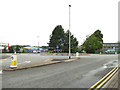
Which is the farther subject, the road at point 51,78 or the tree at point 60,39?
the tree at point 60,39

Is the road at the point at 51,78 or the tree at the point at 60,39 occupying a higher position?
the tree at the point at 60,39

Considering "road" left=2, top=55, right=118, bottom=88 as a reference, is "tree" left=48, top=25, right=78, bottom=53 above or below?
above

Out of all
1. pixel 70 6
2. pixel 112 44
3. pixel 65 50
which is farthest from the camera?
pixel 112 44

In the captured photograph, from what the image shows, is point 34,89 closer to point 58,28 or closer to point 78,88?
point 78,88

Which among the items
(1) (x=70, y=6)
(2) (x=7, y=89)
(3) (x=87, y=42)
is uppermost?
(1) (x=70, y=6)

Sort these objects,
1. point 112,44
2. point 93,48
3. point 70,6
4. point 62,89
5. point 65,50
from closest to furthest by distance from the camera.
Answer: point 62,89 < point 70,6 < point 65,50 < point 93,48 < point 112,44

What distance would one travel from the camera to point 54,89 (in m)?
4.72

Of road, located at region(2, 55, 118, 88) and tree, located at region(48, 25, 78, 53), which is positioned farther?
tree, located at region(48, 25, 78, 53)

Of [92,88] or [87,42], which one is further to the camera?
[87,42]

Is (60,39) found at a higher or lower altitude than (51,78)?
higher

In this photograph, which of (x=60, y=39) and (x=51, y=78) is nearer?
(x=51, y=78)

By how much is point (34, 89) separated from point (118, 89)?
129 inches

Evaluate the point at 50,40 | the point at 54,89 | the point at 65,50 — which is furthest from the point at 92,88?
the point at 50,40

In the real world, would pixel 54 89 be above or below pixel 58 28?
below
